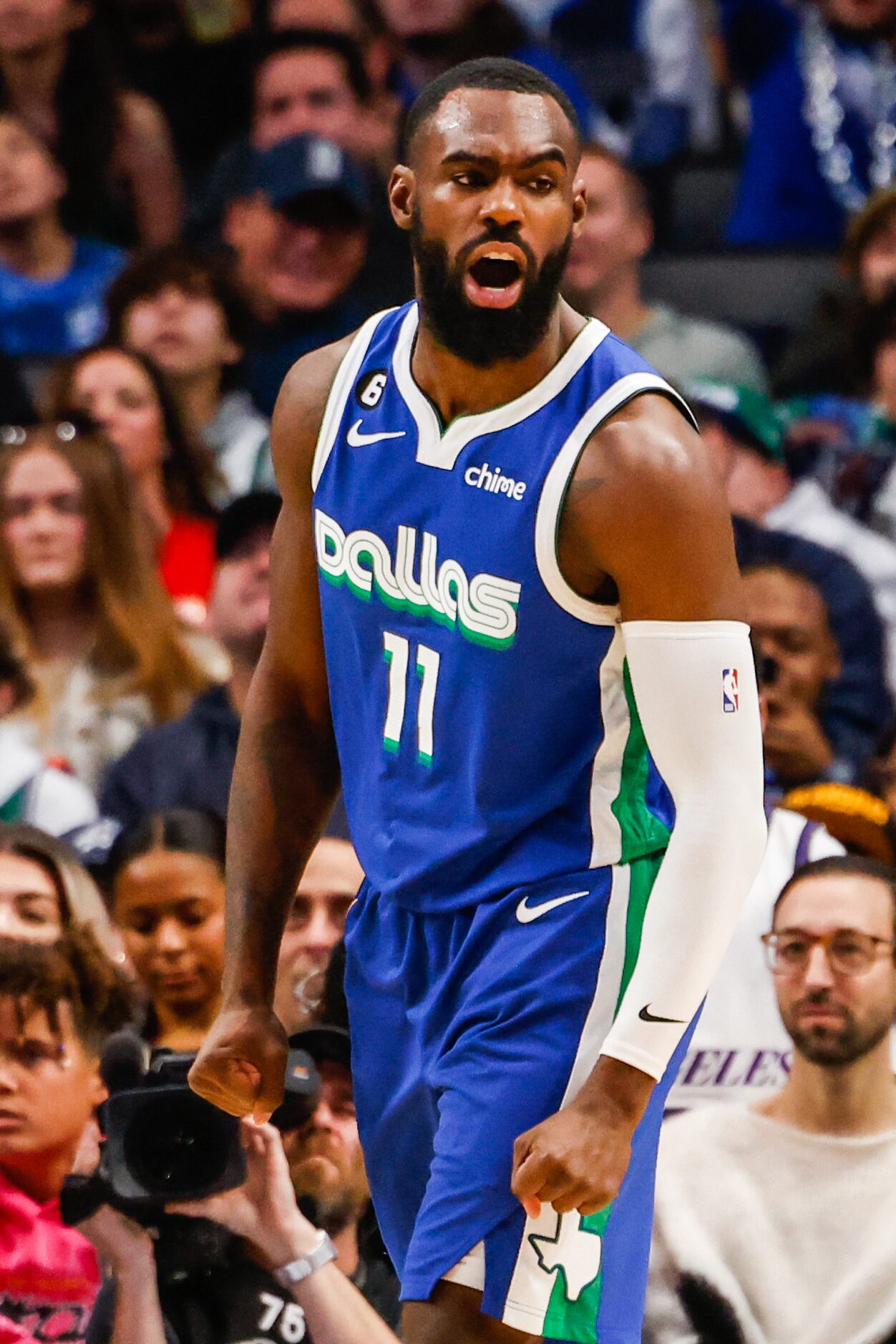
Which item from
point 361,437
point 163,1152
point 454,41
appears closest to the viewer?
point 361,437

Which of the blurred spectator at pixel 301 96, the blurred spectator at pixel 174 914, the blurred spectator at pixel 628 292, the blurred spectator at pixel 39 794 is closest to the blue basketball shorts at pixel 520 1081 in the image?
the blurred spectator at pixel 174 914

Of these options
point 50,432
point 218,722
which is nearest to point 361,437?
point 218,722

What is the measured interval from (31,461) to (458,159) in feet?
10.6

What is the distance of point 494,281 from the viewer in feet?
7.88

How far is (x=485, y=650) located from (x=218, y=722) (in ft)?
8.64

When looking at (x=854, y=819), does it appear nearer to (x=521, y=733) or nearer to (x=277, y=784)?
(x=277, y=784)

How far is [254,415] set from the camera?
627 centimetres

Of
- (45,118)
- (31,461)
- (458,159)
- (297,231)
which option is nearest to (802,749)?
(31,461)

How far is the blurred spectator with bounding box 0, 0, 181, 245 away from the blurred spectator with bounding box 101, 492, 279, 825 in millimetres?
2053

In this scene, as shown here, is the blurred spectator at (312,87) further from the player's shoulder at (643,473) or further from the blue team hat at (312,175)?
the player's shoulder at (643,473)

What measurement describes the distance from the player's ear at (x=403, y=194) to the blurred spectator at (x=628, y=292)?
3564 mm

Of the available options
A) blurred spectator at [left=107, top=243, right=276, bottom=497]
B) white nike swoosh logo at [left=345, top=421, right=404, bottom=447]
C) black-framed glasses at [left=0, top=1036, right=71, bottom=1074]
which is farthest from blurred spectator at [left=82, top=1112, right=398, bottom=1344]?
blurred spectator at [left=107, top=243, right=276, bottom=497]

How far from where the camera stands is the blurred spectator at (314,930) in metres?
4.12

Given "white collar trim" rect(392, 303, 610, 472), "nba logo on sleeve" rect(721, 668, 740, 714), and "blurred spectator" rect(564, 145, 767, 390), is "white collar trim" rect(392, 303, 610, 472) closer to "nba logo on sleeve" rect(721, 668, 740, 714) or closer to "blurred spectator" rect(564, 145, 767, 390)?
"nba logo on sleeve" rect(721, 668, 740, 714)
